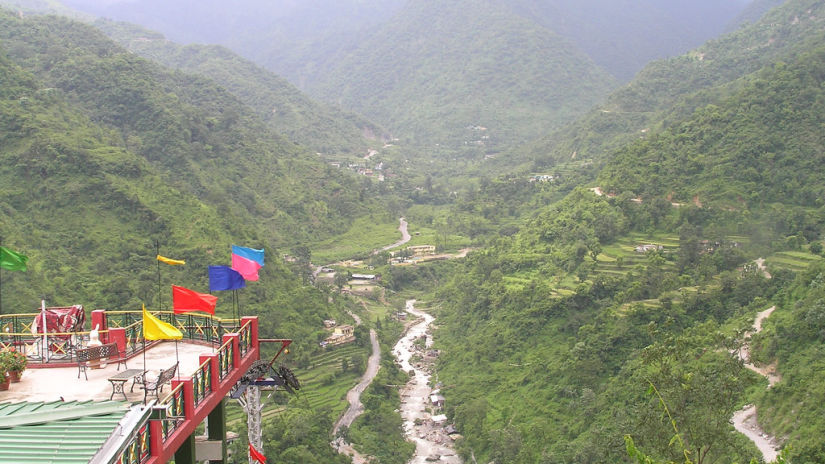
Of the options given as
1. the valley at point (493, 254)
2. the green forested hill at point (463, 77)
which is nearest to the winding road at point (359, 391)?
the valley at point (493, 254)

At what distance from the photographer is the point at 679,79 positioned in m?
67.2

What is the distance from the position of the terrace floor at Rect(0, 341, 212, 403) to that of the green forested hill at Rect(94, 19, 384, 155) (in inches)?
2902

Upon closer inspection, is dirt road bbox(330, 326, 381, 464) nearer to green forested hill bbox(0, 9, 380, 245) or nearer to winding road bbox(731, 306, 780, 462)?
green forested hill bbox(0, 9, 380, 245)

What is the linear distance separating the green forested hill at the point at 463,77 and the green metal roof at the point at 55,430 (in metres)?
99.2

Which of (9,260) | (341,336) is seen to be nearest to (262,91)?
(341,336)

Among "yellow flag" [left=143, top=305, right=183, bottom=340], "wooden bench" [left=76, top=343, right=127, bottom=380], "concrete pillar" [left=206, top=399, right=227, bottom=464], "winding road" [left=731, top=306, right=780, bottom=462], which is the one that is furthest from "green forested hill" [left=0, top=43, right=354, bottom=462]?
"yellow flag" [left=143, top=305, right=183, bottom=340]

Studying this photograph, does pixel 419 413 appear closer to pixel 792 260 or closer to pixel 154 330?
pixel 792 260

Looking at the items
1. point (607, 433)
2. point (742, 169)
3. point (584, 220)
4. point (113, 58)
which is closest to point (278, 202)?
point (113, 58)

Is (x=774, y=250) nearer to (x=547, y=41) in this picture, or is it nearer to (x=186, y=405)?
(x=186, y=405)

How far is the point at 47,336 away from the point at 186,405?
375cm

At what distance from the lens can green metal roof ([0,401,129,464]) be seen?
7.59m

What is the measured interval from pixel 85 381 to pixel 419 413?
904 inches

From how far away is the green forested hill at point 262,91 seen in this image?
290ft

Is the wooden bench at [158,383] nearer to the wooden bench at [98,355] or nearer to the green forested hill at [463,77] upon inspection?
the wooden bench at [98,355]
